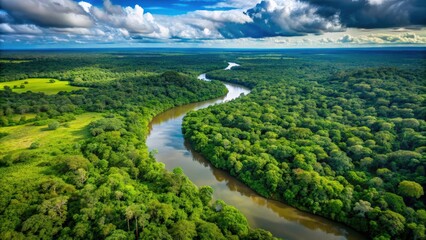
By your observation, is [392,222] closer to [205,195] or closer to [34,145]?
[205,195]

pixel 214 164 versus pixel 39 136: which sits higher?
pixel 39 136

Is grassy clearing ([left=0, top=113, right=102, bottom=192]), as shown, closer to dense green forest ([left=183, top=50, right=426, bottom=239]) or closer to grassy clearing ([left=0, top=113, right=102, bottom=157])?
grassy clearing ([left=0, top=113, right=102, bottom=157])

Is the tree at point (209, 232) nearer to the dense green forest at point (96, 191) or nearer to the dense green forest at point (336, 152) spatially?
the dense green forest at point (96, 191)

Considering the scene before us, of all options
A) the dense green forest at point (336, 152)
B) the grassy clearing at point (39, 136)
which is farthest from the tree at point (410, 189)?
the grassy clearing at point (39, 136)

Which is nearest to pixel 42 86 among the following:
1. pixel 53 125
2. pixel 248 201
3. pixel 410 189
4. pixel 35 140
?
pixel 53 125

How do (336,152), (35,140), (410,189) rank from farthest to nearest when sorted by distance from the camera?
(35,140) < (336,152) < (410,189)

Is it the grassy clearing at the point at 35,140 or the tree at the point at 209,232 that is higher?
the grassy clearing at the point at 35,140

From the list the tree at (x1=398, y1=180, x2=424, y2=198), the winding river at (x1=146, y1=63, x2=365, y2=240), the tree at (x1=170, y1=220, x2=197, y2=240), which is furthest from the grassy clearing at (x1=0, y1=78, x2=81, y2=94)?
the tree at (x1=398, y1=180, x2=424, y2=198)
